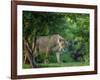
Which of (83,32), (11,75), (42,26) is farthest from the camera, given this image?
(83,32)

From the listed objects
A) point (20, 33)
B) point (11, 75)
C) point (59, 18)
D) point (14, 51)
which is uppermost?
point (59, 18)

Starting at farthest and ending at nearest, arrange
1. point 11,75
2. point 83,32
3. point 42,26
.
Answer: point 83,32, point 42,26, point 11,75

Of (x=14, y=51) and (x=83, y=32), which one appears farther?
(x=83, y=32)

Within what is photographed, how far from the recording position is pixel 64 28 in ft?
7.20

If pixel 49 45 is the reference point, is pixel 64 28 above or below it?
above

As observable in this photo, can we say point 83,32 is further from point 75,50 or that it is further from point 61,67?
point 61,67

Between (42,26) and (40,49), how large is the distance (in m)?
0.22

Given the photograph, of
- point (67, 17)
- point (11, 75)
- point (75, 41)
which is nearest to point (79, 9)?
point (67, 17)

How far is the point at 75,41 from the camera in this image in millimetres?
2232

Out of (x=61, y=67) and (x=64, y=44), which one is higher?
(x=64, y=44)

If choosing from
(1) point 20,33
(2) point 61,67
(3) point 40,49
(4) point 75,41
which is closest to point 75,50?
(4) point 75,41

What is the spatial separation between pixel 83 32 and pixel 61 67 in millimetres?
429

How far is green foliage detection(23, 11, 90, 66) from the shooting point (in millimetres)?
2082

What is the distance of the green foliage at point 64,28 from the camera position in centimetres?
208
